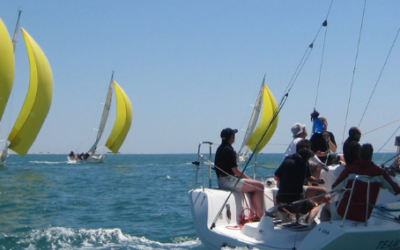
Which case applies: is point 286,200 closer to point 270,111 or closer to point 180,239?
point 180,239

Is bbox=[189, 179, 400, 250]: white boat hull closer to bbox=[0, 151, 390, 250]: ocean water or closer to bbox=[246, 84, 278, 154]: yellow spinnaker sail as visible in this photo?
bbox=[0, 151, 390, 250]: ocean water

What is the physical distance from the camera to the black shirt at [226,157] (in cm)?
606

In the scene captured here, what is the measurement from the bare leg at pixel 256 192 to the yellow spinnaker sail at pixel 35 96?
24.0 meters

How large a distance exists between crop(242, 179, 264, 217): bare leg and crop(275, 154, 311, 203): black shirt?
2.41 ft

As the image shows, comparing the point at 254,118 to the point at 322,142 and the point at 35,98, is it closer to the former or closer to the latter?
the point at 35,98

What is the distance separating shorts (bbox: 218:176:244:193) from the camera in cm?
613

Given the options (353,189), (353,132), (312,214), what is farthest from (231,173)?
(353,189)

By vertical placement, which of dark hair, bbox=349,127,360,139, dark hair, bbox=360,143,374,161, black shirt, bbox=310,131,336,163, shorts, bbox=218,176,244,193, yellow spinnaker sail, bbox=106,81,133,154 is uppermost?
yellow spinnaker sail, bbox=106,81,133,154

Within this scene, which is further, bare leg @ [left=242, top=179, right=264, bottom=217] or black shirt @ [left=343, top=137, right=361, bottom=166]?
bare leg @ [left=242, top=179, right=264, bottom=217]

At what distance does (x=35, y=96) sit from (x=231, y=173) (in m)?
24.2

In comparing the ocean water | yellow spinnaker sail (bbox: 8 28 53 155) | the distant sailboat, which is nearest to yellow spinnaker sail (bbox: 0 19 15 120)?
yellow spinnaker sail (bbox: 8 28 53 155)

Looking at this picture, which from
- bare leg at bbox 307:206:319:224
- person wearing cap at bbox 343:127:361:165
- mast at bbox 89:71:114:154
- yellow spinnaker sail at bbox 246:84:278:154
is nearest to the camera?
person wearing cap at bbox 343:127:361:165

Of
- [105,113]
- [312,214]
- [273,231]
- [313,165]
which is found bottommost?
[273,231]

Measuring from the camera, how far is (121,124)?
44625 millimetres
